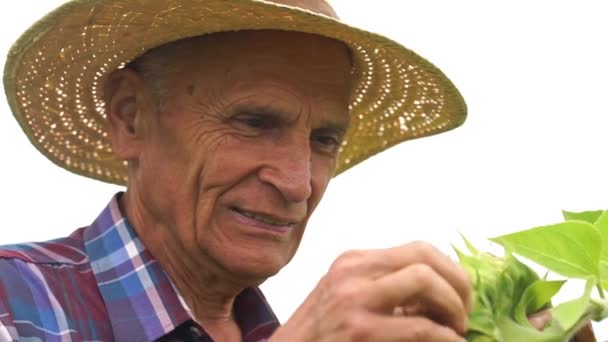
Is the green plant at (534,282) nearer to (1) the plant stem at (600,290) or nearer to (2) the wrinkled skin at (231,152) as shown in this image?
(1) the plant stem at (600,290)

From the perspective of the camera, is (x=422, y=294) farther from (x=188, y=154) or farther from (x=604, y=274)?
(x=188, y=154)

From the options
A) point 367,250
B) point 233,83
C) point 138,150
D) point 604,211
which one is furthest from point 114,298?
point 604,211

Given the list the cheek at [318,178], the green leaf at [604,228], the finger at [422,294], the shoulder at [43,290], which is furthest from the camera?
the cheek at [318,178]

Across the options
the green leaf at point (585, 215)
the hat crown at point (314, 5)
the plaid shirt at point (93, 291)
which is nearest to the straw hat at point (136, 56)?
the hat crown at point (314, 5)

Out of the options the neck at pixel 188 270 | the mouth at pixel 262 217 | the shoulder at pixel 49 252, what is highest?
the mouth at pixel 262 217

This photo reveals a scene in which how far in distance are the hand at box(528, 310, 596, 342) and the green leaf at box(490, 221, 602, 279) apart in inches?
2.2

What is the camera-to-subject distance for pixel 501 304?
1.10 metres

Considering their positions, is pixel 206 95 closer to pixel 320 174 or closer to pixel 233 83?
pixel 233 83

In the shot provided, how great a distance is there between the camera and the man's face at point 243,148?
6.13 ft

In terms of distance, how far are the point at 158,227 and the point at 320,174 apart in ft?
1.13

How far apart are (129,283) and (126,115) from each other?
36cm

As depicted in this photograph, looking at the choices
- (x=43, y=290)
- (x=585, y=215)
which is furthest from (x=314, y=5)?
(x=585, y=215)

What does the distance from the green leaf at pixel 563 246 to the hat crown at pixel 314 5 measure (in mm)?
908

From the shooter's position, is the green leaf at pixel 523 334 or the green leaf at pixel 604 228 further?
the green leaf at pixel 604 228
